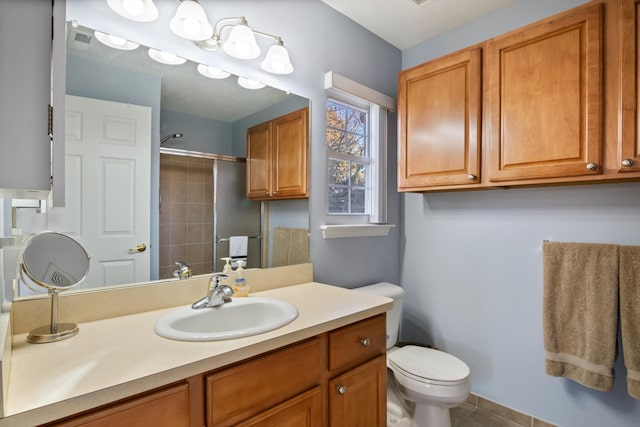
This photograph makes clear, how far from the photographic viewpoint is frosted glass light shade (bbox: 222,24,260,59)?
4.58ft

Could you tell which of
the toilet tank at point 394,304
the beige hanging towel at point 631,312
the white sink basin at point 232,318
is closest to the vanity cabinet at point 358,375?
the white sink basin at point 232,318

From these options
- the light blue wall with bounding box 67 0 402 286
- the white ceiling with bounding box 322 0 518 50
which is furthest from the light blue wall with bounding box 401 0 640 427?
the light blue wall with bounding box 67 0 402 286

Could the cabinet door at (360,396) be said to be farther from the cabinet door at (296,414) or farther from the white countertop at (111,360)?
the white countertop at (111,360)

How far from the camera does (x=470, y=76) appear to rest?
1.76 metres

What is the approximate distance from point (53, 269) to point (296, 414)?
0.85m

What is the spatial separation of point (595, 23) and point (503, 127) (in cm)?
52

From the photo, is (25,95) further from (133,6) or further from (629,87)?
→ (629,87)

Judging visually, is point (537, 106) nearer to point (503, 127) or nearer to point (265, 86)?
point (503, 127)

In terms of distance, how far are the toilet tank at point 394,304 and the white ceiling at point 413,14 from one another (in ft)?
5.63

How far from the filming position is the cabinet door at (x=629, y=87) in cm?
129

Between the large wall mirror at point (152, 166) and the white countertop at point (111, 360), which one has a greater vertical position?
the large wall mirror at point (152, 166)

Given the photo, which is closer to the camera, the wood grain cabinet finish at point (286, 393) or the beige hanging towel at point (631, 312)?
the wood grain cabinet finish at point (286, 393)

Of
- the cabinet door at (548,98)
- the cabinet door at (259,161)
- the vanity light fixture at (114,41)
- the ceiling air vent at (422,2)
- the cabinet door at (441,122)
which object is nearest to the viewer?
the vanity light fixture at (114,41)

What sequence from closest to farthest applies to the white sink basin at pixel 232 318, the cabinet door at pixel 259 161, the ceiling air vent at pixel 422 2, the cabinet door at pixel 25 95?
the cabinet door at pixel 25 95
the white sink basin at pixel 232 318
the cabinet door at pixel 259 161
the ceiling air vent at pixel 422 2
